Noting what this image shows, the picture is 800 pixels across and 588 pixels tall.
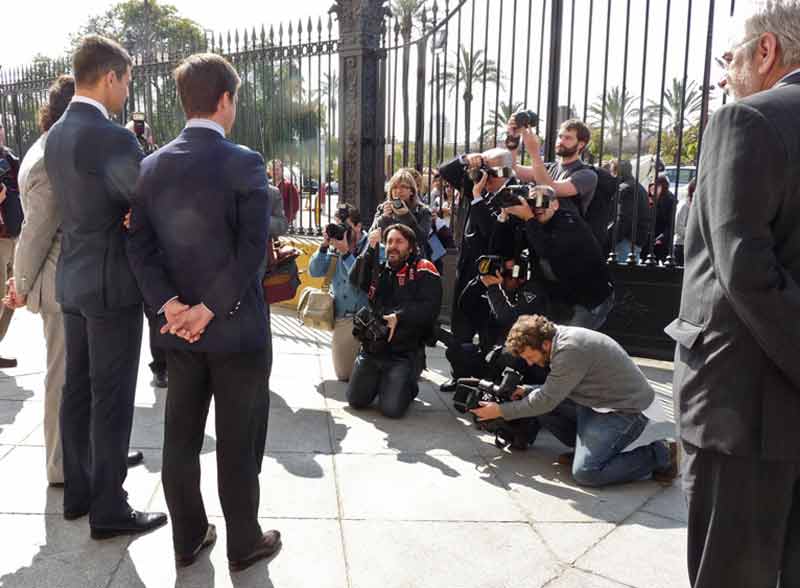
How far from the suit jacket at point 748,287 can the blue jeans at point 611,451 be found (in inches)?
78.1

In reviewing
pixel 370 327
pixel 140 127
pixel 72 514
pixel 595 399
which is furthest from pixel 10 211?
pixel 595 399

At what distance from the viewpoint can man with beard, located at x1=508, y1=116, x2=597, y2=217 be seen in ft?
16.1

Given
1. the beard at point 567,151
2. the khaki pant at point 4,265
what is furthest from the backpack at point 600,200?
the khaki pant at point 4,265

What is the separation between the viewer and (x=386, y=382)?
4.91 m

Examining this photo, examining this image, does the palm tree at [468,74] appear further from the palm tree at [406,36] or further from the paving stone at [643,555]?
the paving stone at [643,555]

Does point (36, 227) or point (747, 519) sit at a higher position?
point (36, 227)

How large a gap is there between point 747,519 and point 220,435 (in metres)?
1.76

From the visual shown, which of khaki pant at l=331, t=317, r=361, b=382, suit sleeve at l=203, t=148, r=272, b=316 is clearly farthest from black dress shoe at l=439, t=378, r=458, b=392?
suit sleeve at l=203, t=148, r=272, b=316

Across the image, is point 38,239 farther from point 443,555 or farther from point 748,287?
point 748,287

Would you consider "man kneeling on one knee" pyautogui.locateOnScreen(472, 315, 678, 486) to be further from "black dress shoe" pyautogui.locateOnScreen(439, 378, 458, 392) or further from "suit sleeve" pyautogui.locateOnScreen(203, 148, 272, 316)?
"suit sleeve" pyautogui.locateOnScreen(203, 148, 272, 316)

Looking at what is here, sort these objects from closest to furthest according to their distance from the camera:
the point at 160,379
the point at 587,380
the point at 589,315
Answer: the point at 587,380, the point at 589,315, the point at 160,379

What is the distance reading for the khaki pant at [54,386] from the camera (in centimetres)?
332

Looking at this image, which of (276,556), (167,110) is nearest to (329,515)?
(276,556)

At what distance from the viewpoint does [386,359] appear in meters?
5.00
